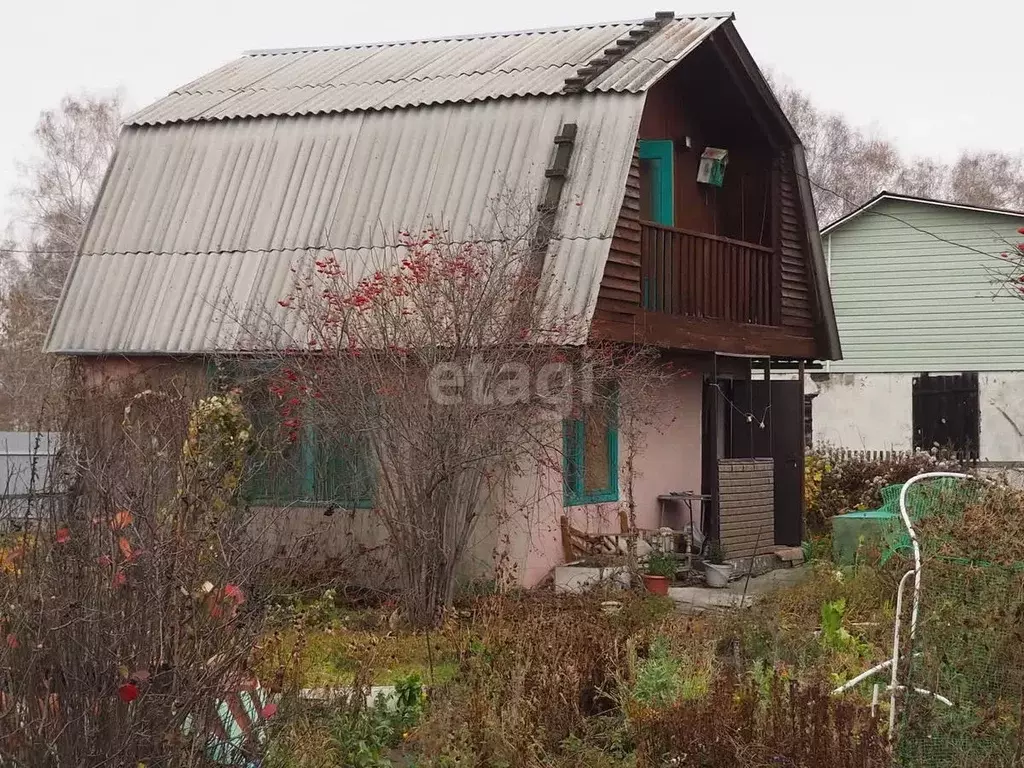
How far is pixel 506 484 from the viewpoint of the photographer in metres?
12.9

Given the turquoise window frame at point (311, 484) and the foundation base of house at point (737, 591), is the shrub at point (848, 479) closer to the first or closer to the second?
the foundation base of house at point (737, 591)

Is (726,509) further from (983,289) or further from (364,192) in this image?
(983,289)

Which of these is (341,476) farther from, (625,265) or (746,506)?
(746,506)

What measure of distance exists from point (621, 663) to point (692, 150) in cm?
976

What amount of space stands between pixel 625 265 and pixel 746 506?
3401 millimetres

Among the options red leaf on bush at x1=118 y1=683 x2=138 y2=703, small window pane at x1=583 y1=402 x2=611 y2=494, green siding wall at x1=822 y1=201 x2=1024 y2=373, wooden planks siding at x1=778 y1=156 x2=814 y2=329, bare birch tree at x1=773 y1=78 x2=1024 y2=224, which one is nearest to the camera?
red leaf on bush at x1=118 y1=683 x2=138 y2=703

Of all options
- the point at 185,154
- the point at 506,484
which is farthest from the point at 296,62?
the point at 506,484

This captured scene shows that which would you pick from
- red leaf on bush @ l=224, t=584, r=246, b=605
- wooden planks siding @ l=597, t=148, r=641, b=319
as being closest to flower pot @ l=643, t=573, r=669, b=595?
wooden planks siding @ l=597, t=148, r=641, b=319

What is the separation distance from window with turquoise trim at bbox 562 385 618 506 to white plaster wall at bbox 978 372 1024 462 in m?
11.4

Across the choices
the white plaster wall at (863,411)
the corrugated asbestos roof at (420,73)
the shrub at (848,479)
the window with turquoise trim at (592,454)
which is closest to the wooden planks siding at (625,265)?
the window with turquoise trim at (592,454)

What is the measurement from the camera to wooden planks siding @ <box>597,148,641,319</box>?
520 inches

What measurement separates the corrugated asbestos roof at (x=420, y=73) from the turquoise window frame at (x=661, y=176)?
1.21 metres

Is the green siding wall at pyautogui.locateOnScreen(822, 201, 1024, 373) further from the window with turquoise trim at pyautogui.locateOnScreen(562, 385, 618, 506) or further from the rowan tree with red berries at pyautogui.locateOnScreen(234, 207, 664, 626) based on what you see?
the rowan tree with red berries at pyautogui.locateOnScreen(234, 207, 664, 626)

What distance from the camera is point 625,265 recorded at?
44.4 ft
